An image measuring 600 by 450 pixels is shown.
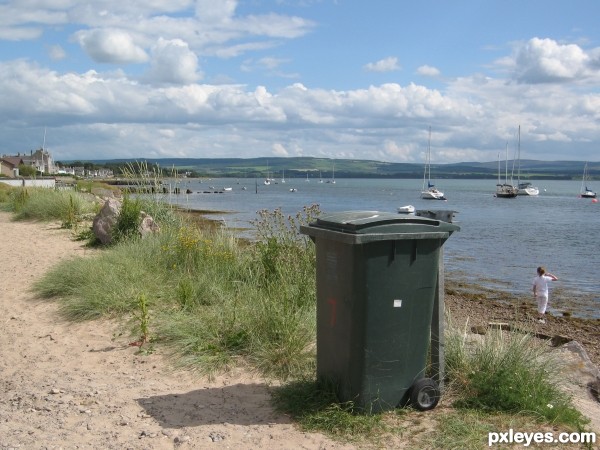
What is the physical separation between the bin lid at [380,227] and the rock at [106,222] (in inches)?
389

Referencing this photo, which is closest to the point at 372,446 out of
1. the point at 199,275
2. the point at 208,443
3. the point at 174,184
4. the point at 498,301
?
the point at 208,443

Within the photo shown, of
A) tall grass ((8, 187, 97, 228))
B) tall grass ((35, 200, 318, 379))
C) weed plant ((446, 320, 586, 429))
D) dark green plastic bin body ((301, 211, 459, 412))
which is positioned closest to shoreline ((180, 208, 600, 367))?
tall grass ((35, 200, 318, 379))

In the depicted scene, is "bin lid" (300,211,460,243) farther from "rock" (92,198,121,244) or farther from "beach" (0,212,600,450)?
"rock" (92,198,121,244)

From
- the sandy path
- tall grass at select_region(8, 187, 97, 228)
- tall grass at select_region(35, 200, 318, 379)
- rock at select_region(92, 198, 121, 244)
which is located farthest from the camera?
tall grass at select_region(8, 187, 97, 228)

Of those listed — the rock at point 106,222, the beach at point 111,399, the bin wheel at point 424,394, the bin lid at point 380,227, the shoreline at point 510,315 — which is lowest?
the shoreline at point 510,315

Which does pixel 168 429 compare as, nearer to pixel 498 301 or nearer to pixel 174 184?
pixel 174 184

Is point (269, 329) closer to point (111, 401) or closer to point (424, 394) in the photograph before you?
point (111, 401)

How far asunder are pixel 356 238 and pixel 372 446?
57.0 inches

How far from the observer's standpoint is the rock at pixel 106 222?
1433 centimetres

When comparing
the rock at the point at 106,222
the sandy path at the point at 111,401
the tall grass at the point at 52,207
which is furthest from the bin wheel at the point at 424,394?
the tall grass at the point at 52,207

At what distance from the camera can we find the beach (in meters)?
4.86

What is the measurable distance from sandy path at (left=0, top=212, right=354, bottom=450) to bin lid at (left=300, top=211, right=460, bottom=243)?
148 centimetres

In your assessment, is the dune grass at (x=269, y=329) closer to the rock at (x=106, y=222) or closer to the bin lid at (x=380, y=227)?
the bin lid at (x=380, y=227)

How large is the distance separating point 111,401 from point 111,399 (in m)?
0.05
